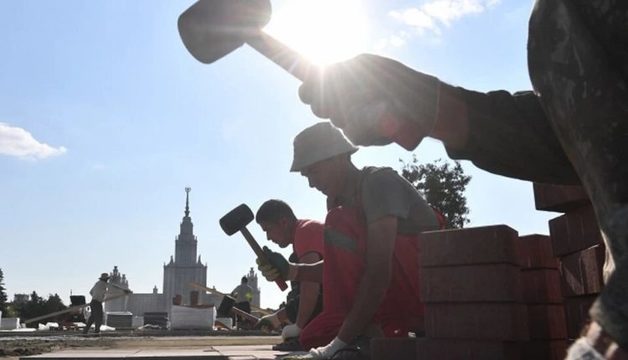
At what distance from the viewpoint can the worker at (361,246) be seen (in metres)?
2.80

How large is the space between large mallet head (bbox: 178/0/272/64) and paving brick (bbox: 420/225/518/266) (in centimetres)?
101

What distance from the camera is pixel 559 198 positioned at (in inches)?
72.7

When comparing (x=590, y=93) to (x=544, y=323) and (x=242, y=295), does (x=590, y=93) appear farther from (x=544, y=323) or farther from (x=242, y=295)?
(x=242, y=295)

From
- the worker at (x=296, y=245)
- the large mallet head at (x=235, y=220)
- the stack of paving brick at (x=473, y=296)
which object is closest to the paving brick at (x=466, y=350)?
the stack of paving brick at (x=473, y=296)

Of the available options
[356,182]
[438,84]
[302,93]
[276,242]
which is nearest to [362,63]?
[438,84]

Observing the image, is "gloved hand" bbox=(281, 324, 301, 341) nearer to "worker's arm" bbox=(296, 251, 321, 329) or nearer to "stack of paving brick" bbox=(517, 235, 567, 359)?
"worker's arm" bbox=(296, 251, 321, 329)

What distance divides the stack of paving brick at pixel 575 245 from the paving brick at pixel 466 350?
0.20 m

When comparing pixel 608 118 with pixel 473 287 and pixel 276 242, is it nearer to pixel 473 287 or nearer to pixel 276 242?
pixel 473 287

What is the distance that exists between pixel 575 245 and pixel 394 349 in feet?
2.53

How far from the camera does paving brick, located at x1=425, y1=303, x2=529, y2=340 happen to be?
6.34 ft

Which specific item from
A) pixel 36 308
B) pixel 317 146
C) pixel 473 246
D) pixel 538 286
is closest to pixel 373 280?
pixel 538 286

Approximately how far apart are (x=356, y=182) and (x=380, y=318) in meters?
0.82

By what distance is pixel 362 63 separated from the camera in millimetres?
880

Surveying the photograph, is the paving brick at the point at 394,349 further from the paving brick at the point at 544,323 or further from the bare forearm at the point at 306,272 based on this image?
the bare forearm at the point at 306,272
